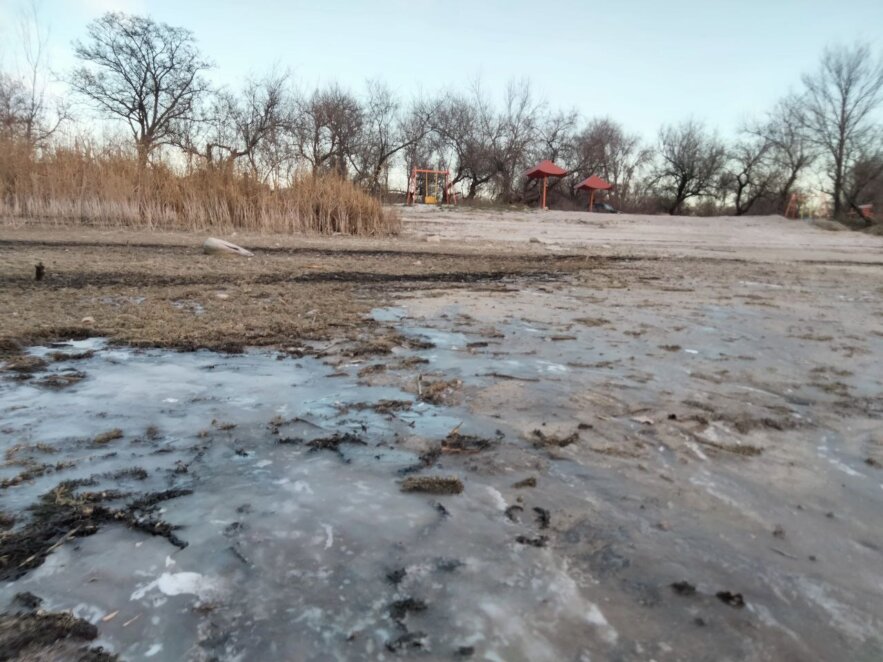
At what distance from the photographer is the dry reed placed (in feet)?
36.0

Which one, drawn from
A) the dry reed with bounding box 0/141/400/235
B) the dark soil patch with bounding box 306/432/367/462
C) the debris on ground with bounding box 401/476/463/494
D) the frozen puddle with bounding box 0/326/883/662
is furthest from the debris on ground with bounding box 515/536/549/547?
the dry reed with bounding box 0/141/400/235

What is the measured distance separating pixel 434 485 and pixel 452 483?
0.05 metres

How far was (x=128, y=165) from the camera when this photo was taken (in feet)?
37.6

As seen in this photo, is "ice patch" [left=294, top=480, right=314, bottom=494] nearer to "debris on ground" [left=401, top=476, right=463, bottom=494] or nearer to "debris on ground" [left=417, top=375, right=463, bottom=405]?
"debris on ground" [left=401, top=476, right=463, bottom=494]

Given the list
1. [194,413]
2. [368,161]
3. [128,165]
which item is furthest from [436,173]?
[194,413]

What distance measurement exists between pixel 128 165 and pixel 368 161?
21310 mm

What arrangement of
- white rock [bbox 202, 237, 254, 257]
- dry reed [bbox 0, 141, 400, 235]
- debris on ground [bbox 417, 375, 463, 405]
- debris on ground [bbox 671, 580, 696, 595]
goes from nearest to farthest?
debris on ground [bbox 671, 580, 696, 595], debris on ground [bbox 417, 375, 463, 405], white rock [bbox 202, 237, 254, 257], dry reed [bbox 0, 141, 400, 235]

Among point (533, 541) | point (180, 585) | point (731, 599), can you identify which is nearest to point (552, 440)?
point (533, 541)

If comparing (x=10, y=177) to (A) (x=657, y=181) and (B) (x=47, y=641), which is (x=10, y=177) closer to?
(B) (x=47, y=641)

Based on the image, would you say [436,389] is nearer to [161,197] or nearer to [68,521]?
[68,521]

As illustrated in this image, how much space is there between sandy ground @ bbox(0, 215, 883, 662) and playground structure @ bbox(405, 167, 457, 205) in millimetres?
26717

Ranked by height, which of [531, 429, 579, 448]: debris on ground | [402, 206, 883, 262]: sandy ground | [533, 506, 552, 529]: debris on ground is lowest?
[533, 506, 552, 529]: debris on ground

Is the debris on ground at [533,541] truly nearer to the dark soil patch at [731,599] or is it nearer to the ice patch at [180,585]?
the dark soil patch at [731,599]

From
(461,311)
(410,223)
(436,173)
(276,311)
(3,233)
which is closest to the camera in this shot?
(276,311)
